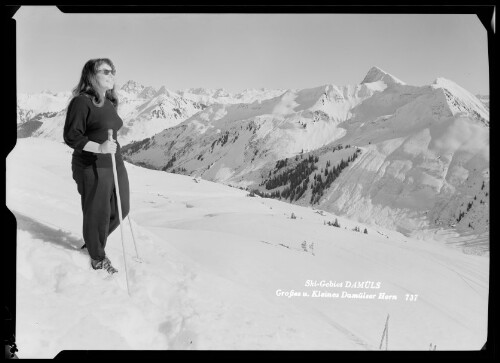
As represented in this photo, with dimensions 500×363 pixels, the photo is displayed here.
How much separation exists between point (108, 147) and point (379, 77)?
2955mm

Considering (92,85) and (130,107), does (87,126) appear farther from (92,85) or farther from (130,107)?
(130,107)

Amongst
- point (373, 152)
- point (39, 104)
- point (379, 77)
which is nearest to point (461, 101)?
point (379, 77)

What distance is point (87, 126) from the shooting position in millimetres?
3092

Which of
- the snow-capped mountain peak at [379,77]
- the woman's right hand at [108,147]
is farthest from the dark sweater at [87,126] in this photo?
the snow-capped mountain peak at [379,77]

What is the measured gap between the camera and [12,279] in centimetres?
321

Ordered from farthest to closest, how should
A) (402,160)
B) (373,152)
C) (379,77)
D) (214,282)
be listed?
(373,152) < (402,160) < (379,77) < (214,282)

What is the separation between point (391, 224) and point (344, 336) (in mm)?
1459

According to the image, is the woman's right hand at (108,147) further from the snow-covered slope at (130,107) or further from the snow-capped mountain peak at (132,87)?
the snow-capped mountain peak at (132,87)

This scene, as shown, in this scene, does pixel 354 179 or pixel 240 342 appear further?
pixel 354 179

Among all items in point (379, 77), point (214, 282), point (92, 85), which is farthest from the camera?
point (379, 77)
